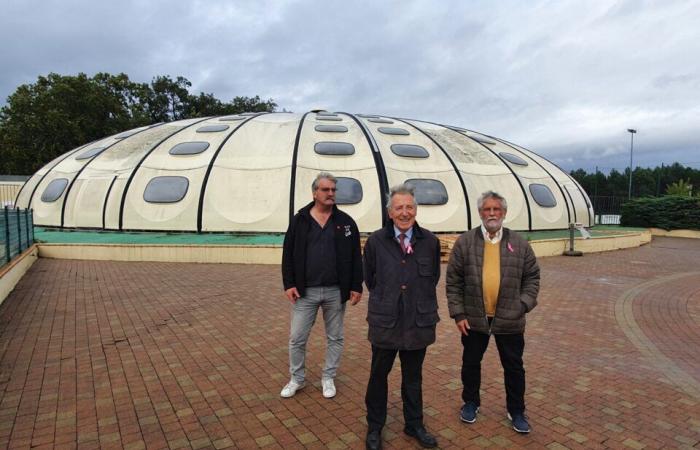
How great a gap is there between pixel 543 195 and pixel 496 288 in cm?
1659

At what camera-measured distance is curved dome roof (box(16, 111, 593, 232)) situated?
588 inches

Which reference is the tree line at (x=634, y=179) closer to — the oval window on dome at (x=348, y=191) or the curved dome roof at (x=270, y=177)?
the curved dome roof at (x=270, y=177)

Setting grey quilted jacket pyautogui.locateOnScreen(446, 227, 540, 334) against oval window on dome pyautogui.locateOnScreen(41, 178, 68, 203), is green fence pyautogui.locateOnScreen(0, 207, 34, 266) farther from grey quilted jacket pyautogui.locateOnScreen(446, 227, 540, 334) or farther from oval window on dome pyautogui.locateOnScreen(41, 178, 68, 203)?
grey quilted jacket pyautogui.locateOnScreen(446, 227, 540, 334)

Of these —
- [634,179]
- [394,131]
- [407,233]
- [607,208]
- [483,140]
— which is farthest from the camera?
[634,179]

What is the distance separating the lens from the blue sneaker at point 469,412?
137 inches

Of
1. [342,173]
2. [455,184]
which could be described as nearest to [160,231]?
[342,173]

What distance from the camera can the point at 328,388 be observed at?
3898 mm

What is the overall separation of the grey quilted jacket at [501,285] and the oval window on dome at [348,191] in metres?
11.5

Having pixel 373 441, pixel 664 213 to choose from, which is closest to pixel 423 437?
pixel 373 441

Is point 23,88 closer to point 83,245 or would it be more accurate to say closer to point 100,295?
point 83,245

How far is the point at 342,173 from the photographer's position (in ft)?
50.2

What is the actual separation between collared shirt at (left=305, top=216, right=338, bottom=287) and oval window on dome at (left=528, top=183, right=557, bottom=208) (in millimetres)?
16106

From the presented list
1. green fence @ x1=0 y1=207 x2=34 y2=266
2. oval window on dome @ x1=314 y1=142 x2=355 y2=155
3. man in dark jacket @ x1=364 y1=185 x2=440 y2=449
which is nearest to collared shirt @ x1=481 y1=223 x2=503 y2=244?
man in dark jacket @ x1=364 y1=185 x2=440 y2=449

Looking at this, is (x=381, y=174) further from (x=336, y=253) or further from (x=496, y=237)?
(x=496, y=237)
